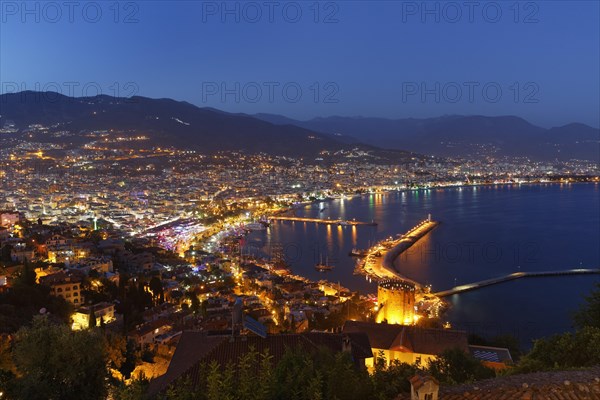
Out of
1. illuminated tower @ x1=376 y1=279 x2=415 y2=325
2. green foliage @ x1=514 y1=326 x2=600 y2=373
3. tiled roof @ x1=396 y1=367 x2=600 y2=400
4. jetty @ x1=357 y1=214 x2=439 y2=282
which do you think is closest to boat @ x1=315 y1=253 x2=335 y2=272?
jetty @ x1=357 y1=214 x2=439 y2=282

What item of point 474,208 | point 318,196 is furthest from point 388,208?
point 318,196

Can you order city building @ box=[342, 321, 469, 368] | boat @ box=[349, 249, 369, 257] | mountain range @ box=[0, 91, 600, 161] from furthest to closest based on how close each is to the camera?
mountain range @ box=[0, 91, 600, 161]
boat @ box=[349, 249, 369, 257]
city building @ box=[342, 321, 469, 368]

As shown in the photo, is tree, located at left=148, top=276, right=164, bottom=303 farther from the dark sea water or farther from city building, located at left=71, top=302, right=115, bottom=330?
the dark sea water

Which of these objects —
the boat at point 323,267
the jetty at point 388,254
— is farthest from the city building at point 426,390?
the boat at point 323,267

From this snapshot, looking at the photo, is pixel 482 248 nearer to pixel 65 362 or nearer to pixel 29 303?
pixel 29 303

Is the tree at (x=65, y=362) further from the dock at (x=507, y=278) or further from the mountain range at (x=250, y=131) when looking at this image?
the mountain range at (x=250, y=131)

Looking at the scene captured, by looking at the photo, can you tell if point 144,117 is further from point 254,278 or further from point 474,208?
point 254,278
